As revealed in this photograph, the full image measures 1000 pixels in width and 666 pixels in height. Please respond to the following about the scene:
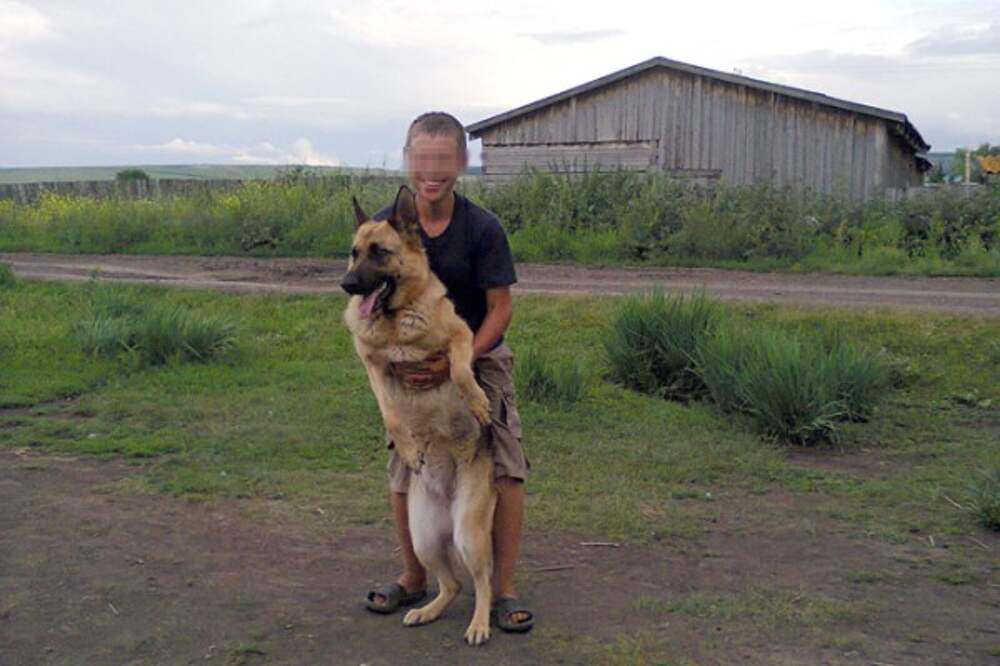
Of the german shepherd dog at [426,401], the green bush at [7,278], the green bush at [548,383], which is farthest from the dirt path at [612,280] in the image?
the german shepherd dog at [426,401]

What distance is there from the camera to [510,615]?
451 centimetres

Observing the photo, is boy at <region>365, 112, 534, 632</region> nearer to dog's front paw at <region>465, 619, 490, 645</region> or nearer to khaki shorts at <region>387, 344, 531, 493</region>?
khaki shorts at <region>387, 344, 531, 493</region>

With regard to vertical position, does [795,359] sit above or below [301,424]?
above

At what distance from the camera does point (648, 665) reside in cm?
414

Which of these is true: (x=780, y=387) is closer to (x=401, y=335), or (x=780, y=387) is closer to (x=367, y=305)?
(x=401, y=335)

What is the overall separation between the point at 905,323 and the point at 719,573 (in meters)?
6.55

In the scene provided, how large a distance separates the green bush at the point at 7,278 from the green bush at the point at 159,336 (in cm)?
455

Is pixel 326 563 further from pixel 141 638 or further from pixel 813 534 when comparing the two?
pixel 813 534

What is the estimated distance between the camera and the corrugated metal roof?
71.8ft

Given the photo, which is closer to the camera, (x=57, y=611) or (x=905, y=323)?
(x=57, y=611)

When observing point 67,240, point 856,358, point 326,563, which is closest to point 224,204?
point 67,240

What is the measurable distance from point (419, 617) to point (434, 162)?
1924 millimetres

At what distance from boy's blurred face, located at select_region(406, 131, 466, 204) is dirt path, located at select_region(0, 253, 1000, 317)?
8421 mm

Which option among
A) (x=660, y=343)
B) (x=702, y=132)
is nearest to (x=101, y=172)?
(x=702, y=132)
